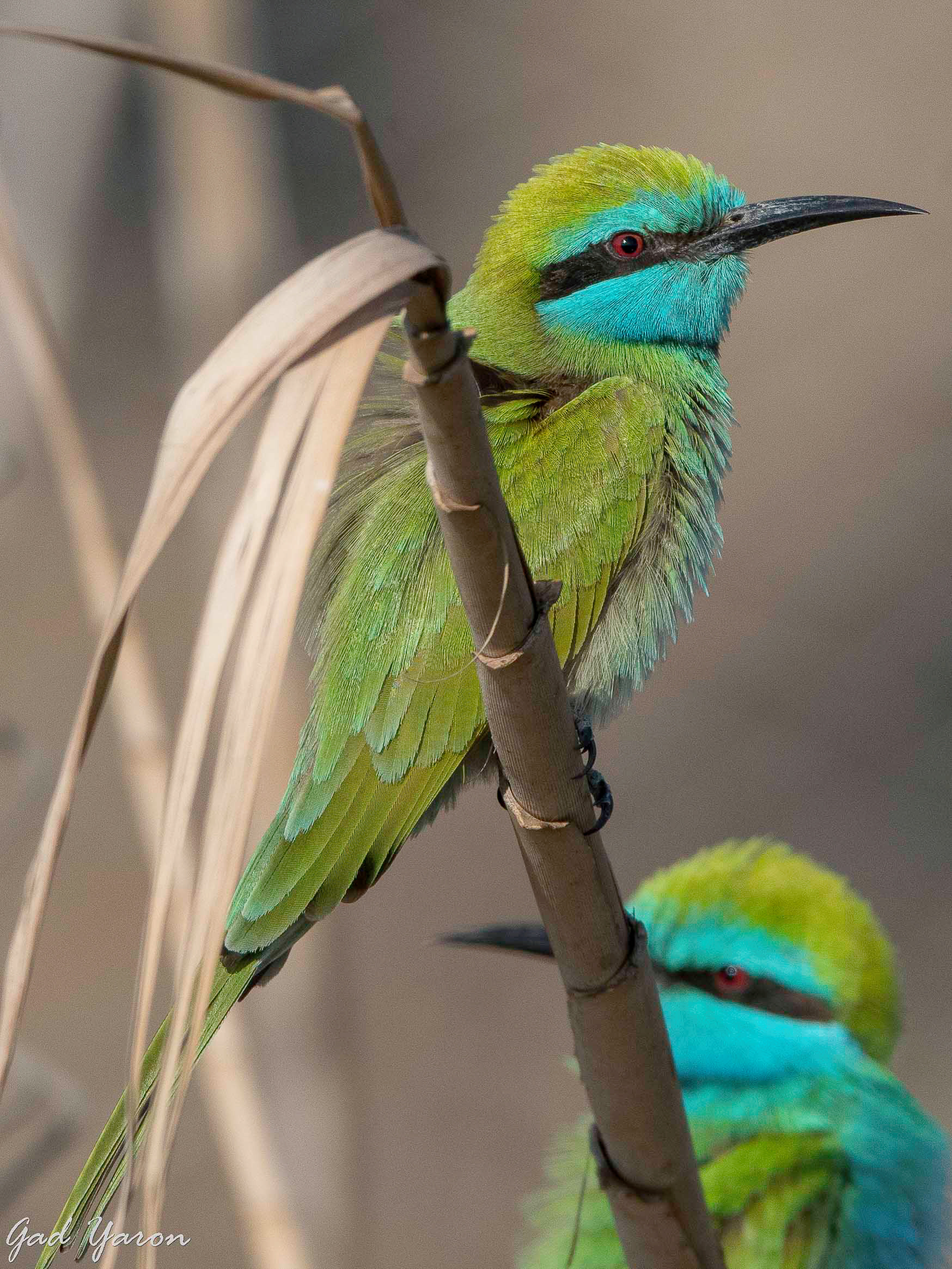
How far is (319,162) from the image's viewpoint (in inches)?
191

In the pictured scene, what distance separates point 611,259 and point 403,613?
76cm

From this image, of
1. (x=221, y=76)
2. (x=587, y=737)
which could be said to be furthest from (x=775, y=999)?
(x=221, y=76)

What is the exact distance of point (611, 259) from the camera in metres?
2.00

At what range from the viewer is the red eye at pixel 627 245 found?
78.9 inches

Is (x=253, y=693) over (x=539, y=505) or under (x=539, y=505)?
under

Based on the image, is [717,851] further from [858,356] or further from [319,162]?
[319,162]

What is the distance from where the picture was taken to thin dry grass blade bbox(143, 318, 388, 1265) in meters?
0.59

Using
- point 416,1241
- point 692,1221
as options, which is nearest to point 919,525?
point 416,1241

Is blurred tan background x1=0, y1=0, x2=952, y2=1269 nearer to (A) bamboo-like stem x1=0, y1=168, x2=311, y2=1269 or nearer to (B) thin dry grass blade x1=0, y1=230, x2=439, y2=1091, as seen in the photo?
(A) bamboo-like stem x1=0, y1=168, x2=311, y2=1269

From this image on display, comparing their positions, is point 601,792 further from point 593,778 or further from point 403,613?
point 403,613

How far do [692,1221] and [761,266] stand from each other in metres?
3.85

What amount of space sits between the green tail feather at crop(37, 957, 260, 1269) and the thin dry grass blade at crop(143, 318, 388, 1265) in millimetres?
384

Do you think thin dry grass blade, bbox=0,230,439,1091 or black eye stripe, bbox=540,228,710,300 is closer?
thin dry grass blade, bbox=0,230,439,1091

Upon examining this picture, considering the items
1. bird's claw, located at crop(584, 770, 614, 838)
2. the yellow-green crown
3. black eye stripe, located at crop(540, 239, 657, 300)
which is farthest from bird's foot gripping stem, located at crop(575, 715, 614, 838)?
black eye stripe, located at crop(540, 239, 657, 300)
